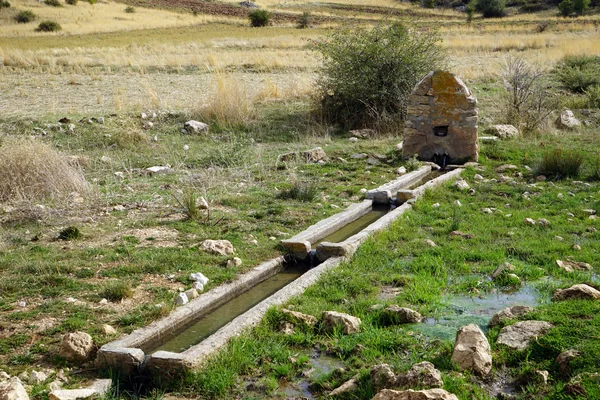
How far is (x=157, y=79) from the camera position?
2334cm

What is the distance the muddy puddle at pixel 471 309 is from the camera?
537 centimetres

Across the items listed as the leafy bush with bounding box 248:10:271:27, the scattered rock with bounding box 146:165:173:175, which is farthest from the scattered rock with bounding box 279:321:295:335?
the leafy bush with bounding box 248:10:271:27

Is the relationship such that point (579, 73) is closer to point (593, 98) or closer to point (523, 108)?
point (593, 98)

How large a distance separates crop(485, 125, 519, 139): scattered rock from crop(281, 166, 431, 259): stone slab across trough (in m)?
3.17

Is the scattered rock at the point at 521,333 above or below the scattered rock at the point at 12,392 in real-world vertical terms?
below

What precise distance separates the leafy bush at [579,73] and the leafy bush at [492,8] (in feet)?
150

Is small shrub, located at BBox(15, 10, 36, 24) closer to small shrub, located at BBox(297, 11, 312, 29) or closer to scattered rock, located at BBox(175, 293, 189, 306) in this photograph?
small shrub, located at BBox(297, 11, 312, 29)

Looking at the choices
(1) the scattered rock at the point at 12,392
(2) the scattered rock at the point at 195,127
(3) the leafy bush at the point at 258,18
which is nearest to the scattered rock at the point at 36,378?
(1) the scattered rock at the point at 12,392

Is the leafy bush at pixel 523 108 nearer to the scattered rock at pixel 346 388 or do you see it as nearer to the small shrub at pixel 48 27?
the scattered rock at pixel 346 388

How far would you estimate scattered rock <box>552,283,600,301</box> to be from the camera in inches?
217

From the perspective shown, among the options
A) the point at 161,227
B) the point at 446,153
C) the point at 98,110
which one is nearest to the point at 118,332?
the point at 161,227

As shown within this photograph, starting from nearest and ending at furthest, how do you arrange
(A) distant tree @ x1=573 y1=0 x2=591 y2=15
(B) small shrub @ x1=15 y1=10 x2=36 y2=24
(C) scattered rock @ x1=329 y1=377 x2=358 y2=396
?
(C) scattered rock @ x1=329 y1=377 x2=358 y2=396 < (B) small shrub @ x1=15 y1=10 x2=36 y2=24 < (A) distant tree @ x1=573 y1=0 x2=591 y2=15

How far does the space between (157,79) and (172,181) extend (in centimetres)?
1354

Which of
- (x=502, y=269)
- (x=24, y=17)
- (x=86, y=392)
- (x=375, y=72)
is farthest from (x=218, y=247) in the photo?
(x=24, y=17)
